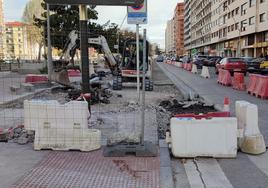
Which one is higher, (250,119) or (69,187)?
(250,119)

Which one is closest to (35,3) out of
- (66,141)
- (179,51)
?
(66,141)

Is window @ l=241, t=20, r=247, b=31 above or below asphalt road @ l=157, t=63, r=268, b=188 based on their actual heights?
above

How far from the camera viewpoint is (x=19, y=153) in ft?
20.1

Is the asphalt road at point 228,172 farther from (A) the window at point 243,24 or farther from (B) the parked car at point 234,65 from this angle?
(A) the window at point 243,24

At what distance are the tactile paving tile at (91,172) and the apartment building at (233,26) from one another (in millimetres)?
50909

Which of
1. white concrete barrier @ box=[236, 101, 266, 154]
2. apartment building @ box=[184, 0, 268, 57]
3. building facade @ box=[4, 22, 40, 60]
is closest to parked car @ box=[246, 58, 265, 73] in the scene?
apartment building @ box=[184, 0, 268, 57]

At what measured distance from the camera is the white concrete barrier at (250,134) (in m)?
6.23

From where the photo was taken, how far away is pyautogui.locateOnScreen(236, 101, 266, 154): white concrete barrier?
20.4ft

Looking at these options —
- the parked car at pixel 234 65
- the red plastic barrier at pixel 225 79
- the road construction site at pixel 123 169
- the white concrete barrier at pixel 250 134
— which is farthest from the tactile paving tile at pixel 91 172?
the parked car at pixel 234 65

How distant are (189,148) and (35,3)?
2115 inches

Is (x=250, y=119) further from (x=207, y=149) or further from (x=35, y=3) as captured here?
(x=35, y=3)

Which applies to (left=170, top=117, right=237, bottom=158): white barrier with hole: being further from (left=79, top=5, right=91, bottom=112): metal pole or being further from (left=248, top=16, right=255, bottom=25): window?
(left=248, top=16, right=255, bottom=25): window

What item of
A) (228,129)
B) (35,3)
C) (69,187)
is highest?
(35,3)

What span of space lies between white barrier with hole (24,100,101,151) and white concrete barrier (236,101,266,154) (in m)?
2.65
